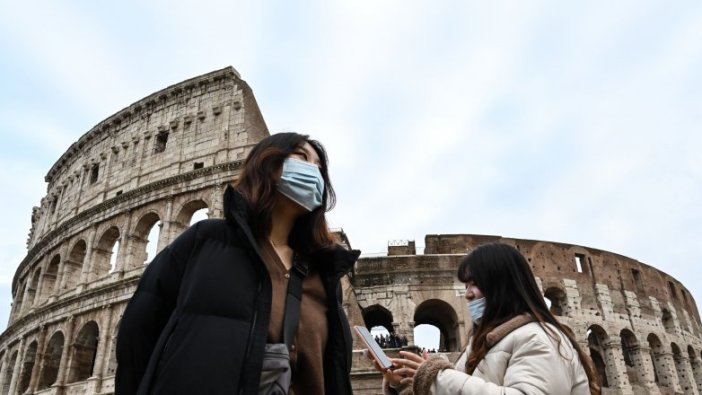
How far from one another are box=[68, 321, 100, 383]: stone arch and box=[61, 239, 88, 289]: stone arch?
2713 mm

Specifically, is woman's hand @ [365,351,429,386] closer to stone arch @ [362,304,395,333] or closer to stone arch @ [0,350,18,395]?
stone arch @ [362,304,395,333]

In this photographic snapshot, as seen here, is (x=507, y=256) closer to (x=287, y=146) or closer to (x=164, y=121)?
(x=287, y=146)

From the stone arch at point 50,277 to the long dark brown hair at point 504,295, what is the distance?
22.1m

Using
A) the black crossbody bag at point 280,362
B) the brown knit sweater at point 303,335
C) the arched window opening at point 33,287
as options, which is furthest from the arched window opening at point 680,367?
the arched window opening at point 33,287

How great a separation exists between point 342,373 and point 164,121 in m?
20.8

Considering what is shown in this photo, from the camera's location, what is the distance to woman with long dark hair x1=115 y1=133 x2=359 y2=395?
1.70 metres

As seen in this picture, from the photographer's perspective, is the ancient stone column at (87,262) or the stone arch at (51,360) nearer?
the stone arch at (51,360)

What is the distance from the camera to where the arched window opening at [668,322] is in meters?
21.5

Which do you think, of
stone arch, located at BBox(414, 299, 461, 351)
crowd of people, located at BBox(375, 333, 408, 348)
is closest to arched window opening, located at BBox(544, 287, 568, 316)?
stone arch, located at BBox(414, 299, 461, 351)

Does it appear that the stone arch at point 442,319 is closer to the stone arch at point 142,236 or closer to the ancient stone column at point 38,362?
the stone arch at point 142,236

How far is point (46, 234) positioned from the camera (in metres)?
22.6

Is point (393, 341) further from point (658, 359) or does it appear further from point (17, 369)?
point (17, 369)

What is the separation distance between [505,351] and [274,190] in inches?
50.4

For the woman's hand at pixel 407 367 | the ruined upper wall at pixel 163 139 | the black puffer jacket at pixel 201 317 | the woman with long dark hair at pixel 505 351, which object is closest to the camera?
the black puffer jacket at pixel 201 317
